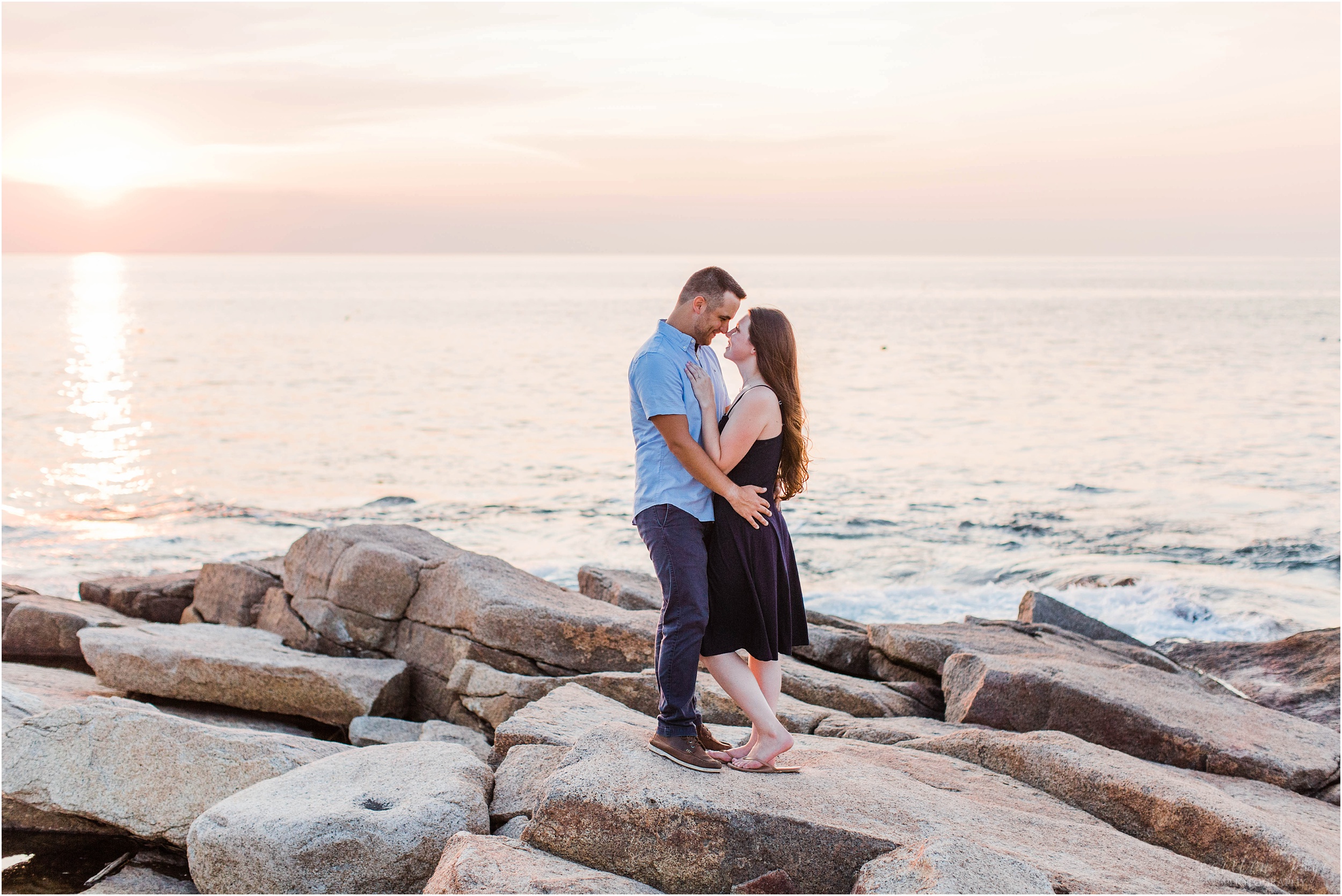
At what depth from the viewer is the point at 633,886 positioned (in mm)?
4477

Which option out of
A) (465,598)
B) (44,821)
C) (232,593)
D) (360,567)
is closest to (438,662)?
(465,598)

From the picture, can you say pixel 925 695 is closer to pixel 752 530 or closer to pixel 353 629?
pixel 752 530

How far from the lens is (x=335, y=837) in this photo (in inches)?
207

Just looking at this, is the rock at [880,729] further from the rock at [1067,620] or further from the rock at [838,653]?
the rock at [1067,620]

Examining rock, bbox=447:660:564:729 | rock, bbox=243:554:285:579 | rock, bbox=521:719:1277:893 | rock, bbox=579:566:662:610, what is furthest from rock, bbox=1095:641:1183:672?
rock, bbox=243:554:285:579

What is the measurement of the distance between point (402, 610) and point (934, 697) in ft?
15.6

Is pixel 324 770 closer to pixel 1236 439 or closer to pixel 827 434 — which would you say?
pixel 827 434

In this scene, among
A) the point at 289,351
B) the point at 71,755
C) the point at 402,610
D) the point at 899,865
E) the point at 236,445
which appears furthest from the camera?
the point at 289,351

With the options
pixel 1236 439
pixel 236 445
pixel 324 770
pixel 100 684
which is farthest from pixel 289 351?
pixel 324 770

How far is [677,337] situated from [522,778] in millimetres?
2619

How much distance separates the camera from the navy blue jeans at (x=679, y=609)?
5.11m

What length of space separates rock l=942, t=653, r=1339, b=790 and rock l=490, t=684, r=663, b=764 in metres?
2.62

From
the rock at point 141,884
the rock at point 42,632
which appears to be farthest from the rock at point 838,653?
the rock at point 42,632

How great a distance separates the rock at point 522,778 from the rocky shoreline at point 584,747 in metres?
0.03
